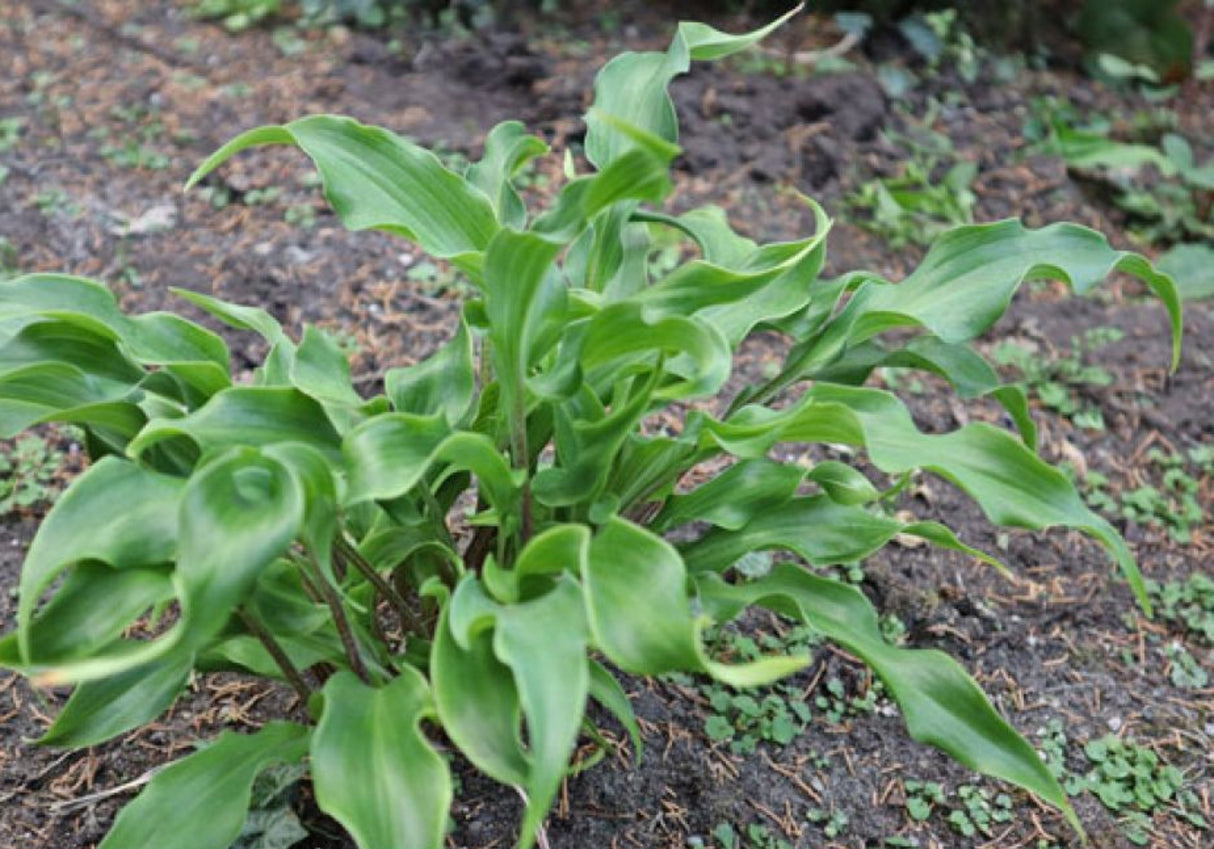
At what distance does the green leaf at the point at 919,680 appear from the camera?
6.16 ft

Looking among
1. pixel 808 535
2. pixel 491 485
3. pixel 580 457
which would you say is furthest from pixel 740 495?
pixel 491 485

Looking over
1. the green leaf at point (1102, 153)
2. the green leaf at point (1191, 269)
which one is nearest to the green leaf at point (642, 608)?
the green leaf at point (1191, 269)

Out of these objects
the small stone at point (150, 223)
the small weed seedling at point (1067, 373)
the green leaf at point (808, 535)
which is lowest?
the small weed seedling at point (1067, 373)

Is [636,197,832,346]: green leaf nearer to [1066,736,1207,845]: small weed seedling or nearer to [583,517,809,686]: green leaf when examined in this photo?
[583,517,809,686]: green leaf

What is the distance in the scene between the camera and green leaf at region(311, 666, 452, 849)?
1614mm

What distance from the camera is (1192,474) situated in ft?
10.5

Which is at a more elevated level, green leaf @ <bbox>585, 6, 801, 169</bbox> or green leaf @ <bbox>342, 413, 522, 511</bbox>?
green leaf @ <bbox>585, 6, 801, 169</bbox>

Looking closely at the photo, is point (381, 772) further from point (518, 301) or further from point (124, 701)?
point (518, 301)

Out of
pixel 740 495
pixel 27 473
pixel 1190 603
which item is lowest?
pixel 1190 603

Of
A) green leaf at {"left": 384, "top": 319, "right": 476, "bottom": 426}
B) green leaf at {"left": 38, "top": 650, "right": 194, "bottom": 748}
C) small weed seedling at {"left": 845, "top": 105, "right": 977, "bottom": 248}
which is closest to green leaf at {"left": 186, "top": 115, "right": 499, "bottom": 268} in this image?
green leaf at {"left": 384, "top": 319, "right": 476, "bottom": 426}

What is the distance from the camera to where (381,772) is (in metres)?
1.67

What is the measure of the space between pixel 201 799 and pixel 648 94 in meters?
1.28

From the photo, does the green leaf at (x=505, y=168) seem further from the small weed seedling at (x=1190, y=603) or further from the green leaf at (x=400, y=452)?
the small weed seedling at (x=1190, y=603)

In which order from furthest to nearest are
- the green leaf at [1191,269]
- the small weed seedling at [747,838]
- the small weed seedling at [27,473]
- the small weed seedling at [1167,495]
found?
the green leaf at [1191,269] → the small weed seedling at [1167,495] → the small weed seedling at [27,473] → the small weed seedling at [747,838]
